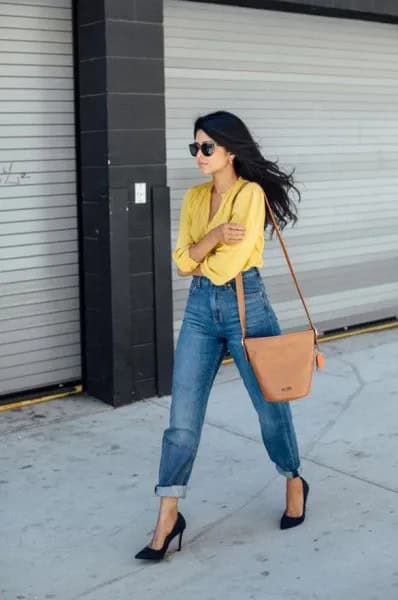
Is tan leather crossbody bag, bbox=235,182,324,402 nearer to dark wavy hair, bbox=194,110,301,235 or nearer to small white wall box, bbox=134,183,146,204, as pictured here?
dark wavy hair, bbox=194,110,301,235

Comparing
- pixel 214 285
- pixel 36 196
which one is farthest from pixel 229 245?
pixel 36 196

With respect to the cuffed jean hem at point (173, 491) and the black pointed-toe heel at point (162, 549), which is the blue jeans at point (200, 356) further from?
the black pointed-toe heel at point (162, 549)

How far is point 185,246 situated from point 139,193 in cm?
208

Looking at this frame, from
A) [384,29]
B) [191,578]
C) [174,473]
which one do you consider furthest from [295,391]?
[384,29]

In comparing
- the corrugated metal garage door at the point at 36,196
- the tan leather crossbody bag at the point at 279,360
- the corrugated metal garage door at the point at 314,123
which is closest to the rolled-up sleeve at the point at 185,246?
the tan leather crossbody bag at the point at 279,360

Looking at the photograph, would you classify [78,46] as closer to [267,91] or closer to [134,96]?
[134,96]

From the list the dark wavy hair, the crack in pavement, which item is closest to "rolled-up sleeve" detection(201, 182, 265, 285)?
the dark wavy hair

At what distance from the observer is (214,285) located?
4148 mm

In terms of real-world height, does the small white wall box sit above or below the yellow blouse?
below

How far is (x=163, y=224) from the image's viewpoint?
636cm

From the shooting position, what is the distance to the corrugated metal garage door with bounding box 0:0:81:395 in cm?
609

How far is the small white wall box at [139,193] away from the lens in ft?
20.4

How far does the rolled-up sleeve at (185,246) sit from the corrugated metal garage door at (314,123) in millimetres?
2618

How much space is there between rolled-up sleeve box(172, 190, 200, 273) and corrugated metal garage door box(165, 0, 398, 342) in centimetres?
262
